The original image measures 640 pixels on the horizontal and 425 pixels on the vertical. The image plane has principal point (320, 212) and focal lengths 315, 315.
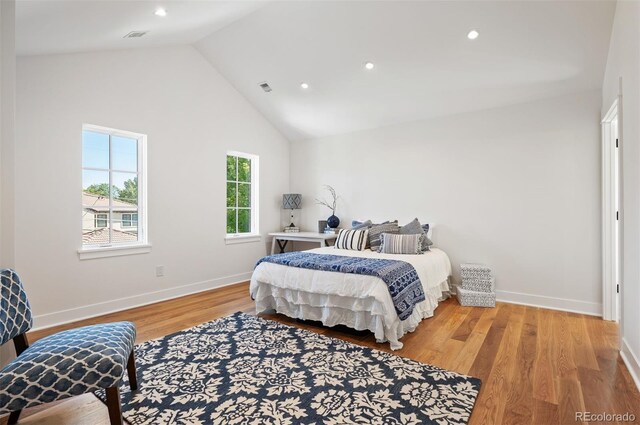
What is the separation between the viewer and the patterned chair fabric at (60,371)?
1.37 m

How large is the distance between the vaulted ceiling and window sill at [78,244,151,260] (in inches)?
76.0

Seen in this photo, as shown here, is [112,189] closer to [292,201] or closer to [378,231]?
[292,201]

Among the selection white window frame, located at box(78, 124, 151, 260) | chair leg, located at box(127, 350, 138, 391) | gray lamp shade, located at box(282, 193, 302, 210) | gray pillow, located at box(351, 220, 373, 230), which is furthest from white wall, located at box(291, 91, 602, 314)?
chair leg, located at box(127, 350, 138, 391)

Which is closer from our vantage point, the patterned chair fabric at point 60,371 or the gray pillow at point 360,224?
the patterned chair fabric at point 60,371

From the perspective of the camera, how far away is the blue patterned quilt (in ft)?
8.82

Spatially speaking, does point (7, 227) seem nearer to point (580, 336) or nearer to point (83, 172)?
point (83, 172)

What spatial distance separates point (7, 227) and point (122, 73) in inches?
95.3

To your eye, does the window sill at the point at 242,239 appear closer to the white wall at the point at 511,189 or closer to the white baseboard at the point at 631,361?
the white wall at the point at 511,189

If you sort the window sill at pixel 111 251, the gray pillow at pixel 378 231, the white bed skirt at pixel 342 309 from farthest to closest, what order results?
the gray pillow at pixel 378 231 → the window sill at pixel 111 251 → the white bed skirt at pixel 342 309

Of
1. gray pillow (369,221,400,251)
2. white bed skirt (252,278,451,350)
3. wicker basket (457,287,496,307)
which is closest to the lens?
white bed skirt (252,278,451,350)

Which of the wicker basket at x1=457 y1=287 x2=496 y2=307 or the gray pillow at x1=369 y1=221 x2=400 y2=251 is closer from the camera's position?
the wicker basket at x1=457 y1=287 x2=496 y2=307

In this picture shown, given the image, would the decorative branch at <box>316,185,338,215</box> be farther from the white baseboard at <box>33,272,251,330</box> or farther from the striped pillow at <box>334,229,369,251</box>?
Result: the white baseboard at <box>33,272,251,330</box>

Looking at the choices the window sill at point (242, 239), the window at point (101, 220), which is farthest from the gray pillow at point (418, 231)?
the window at point (101, 220)

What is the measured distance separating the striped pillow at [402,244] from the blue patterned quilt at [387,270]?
2.35ft
